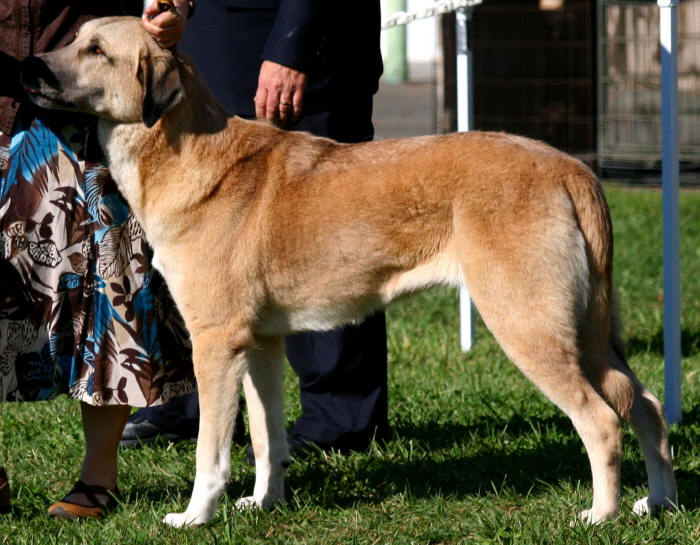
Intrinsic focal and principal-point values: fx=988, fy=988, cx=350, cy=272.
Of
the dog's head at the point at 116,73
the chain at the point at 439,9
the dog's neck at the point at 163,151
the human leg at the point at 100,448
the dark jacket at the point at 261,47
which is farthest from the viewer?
the chain at the point at 439,9

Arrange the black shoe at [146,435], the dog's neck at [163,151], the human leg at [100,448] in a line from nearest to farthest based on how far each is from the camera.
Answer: the dog's neck at [163,151], the human leg at [100,448], the black shoe at [146,435]

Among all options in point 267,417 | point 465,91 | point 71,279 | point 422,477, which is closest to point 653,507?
point 422,477

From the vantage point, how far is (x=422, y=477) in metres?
3.84

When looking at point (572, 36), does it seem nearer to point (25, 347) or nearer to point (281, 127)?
point (281, 127)

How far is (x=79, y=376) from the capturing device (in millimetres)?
3434

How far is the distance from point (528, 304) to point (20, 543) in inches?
69.8

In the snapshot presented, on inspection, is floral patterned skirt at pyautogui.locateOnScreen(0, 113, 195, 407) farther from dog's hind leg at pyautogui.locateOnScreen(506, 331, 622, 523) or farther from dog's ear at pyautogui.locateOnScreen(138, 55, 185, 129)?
dog's hind leg at pyautogui.locateOnScreen(506, 331, 622, 523)

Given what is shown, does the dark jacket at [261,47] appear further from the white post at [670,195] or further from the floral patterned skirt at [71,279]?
the white post at [670,195]

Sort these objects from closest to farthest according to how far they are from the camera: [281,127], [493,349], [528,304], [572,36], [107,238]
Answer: [528,304], [107,238], [281,127], [493,349], [572,36]

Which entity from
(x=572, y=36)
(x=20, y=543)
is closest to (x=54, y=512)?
(x=20, y=543)

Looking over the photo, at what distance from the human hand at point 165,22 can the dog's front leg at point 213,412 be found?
0.98 metres

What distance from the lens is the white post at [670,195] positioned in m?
4.14

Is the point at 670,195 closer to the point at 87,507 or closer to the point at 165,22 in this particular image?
the point at 165,22

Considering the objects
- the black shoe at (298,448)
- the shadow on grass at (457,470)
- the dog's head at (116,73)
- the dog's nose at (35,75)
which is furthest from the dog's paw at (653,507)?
the dog's nose at (35,75)
